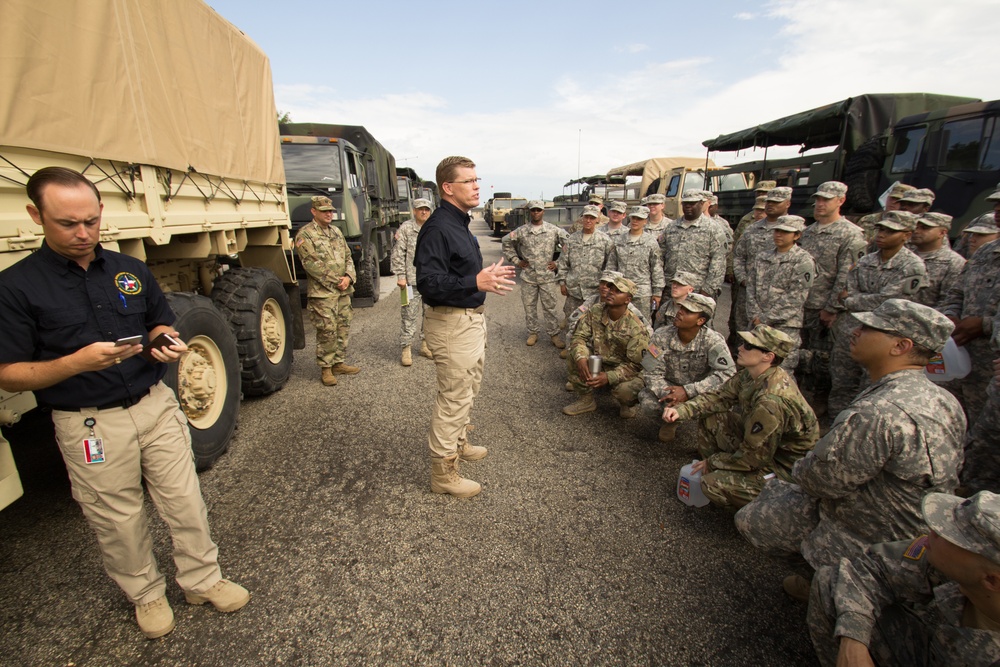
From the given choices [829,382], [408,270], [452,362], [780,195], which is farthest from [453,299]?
[780,195]

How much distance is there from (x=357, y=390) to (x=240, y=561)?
2.31 metres

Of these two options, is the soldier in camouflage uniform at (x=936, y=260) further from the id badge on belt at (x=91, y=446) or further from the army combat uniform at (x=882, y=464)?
the id badge on belt at (x=91, y=446)

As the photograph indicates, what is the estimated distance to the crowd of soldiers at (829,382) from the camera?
1505mm

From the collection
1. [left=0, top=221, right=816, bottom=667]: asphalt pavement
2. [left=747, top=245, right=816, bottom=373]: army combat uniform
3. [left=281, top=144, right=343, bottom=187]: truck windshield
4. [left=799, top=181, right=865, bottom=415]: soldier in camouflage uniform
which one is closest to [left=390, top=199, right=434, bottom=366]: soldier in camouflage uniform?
[left=0, top=221, right=816, bottom=667]: asphalt pavement

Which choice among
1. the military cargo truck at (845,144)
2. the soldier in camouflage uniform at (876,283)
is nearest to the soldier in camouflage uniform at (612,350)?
the soldier in camouflage uniform at (876,283)

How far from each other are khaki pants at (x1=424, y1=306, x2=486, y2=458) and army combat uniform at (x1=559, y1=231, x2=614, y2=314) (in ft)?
10.3

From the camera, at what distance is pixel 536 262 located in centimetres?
606

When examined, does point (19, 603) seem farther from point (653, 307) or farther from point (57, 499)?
point (653, 307)

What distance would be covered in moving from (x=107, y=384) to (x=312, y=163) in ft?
20.3

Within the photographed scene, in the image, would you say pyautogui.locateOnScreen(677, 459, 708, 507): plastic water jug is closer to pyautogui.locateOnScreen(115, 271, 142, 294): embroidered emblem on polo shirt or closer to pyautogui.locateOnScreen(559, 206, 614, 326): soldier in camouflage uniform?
pyautogui.locateOnScreen(115, 271, 142, 294): embroidered emblem on polo shirt

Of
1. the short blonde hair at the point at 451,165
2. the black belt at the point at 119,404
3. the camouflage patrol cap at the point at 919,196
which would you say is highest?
the short blonde hair at the point at 451,165

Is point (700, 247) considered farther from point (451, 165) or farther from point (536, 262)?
point (451, 165)

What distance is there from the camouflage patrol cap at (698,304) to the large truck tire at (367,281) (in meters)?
5.81

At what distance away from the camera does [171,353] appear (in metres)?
1.85
